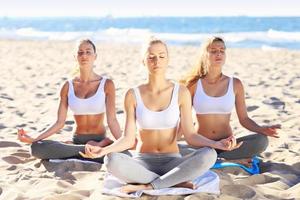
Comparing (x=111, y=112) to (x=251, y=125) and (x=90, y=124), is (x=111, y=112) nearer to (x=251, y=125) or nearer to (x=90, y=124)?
(x=90, y=124)

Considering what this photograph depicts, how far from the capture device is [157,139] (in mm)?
3549

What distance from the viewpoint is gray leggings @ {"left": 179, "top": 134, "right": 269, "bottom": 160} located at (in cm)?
419

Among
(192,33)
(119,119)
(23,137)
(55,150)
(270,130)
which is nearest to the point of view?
(270,130)

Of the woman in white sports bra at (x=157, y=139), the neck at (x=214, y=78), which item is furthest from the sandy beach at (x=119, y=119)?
the neck at (x=214, y=78)

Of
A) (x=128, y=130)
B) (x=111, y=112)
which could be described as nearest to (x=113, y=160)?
(x=128, y=130)

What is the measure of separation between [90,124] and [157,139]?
1063 mm

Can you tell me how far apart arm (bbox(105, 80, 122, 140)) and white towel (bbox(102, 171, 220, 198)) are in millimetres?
770

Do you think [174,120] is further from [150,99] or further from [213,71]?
[213,71]

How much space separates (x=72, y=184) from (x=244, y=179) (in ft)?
4.27

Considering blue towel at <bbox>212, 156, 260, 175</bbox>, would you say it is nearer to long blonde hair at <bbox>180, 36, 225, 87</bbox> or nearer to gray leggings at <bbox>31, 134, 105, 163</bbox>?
long blonde hair at <bbox>180, 36, 225, 87</bbox>

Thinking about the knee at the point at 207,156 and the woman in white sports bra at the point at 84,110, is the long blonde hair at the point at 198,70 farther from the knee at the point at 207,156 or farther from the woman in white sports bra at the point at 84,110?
the knee at the point at 207,156

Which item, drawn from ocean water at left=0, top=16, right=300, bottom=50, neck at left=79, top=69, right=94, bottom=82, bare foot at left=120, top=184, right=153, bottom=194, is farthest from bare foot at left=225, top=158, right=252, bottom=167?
ocean water at left=0, top=16, right=300, bottom=50

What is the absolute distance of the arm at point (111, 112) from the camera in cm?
430

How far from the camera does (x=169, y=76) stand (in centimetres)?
1022
